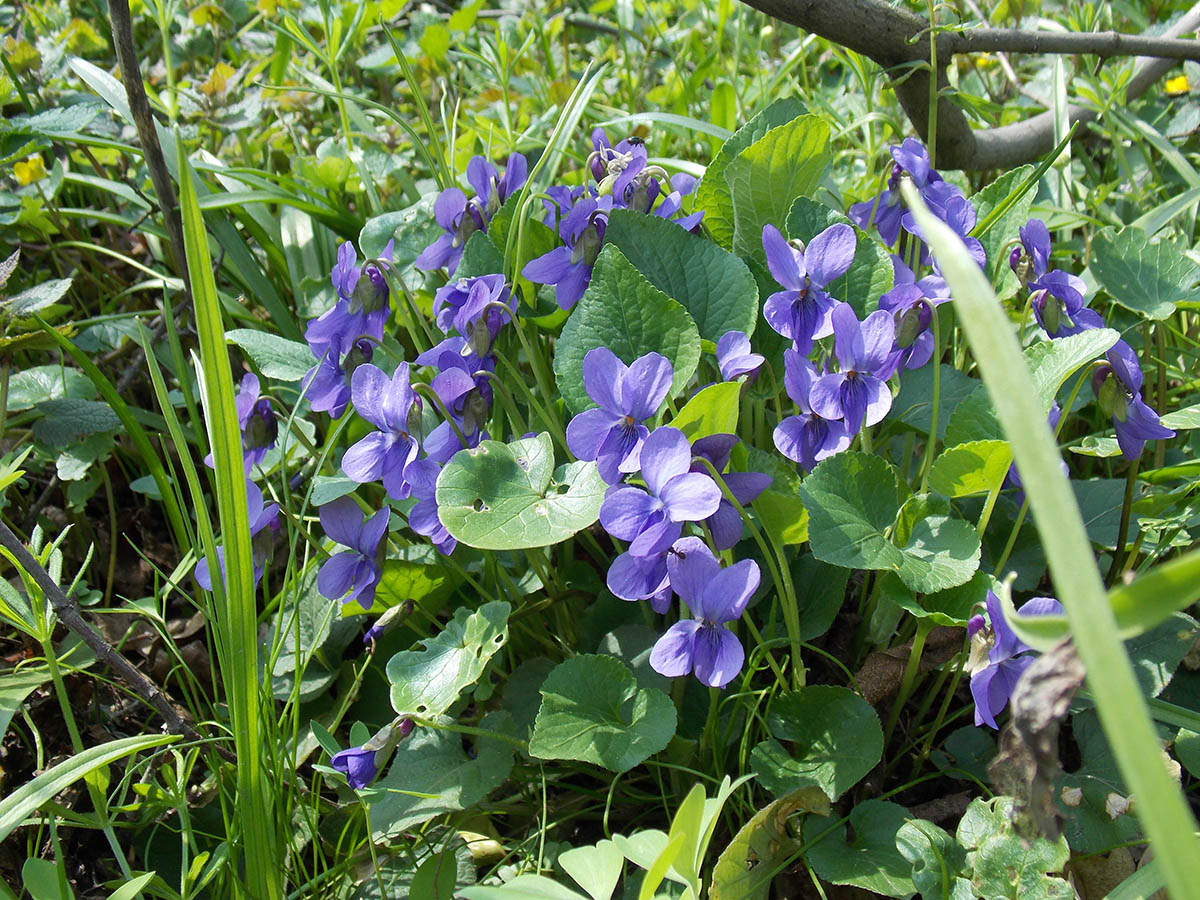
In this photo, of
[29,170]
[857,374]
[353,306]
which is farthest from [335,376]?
[29,170]

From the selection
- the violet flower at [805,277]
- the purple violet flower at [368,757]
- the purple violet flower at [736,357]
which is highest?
the violet flower at [805,277]

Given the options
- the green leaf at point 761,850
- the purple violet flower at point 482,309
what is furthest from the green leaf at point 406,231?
the green leaf at point 761,850

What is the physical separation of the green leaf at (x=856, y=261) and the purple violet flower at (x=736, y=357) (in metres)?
0.19

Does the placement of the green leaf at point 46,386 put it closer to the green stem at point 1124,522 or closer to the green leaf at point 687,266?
the green leaf at point 687,266

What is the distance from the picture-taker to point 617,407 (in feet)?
3.43

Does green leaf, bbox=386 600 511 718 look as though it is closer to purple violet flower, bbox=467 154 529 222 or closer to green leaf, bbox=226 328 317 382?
green leaf, bbox=226 328 317 382

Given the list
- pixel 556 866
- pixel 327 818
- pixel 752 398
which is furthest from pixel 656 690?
pixel 327 818

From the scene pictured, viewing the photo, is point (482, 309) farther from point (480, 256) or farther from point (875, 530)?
point (875, 530)

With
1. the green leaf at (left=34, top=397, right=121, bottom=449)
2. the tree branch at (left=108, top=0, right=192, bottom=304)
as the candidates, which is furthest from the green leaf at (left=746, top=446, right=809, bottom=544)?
the green leaf at (left=34, top=397, right=121, bottom=449)

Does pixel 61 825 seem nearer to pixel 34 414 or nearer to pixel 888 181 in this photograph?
pixel 34 414

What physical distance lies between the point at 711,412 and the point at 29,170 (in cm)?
144

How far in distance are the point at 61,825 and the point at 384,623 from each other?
1.62 feet

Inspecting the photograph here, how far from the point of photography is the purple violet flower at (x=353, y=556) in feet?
3.86

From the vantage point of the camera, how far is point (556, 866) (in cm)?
117
